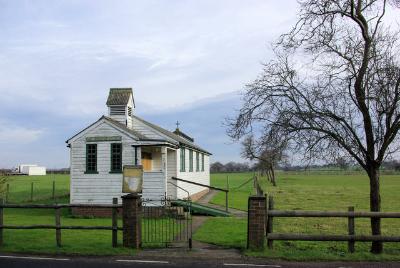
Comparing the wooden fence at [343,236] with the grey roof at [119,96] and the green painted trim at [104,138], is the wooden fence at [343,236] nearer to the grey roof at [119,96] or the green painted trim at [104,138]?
the green painted trim at [104,138]

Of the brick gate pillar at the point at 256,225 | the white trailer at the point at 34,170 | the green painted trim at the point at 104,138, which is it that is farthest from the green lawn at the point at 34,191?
the white trailer at the point at 34,170

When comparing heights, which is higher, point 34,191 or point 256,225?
point 34,191

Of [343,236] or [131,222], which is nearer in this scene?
[343,236]

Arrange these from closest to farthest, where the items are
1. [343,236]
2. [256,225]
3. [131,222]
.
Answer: [343,236] → [256,225] → [131,222]

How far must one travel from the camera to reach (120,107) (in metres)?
25.3

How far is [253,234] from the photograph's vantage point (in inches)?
491

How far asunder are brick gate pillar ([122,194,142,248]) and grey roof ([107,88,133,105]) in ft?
42.2

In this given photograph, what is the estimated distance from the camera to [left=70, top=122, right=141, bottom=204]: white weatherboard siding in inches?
913

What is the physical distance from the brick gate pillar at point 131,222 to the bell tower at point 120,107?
12.5 meters

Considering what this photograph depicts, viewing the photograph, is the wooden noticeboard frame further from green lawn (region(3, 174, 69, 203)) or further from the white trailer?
the white trailer

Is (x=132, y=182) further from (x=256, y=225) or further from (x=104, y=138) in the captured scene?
(x=104, y=138)

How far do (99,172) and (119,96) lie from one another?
4435mm

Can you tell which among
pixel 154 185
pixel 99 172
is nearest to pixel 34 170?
pixel 99 172

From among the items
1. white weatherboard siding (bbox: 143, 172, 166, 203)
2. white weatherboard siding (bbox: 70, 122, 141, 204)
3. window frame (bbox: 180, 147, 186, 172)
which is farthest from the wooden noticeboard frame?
window frame (bbox: 180, 147, 186, 172)
